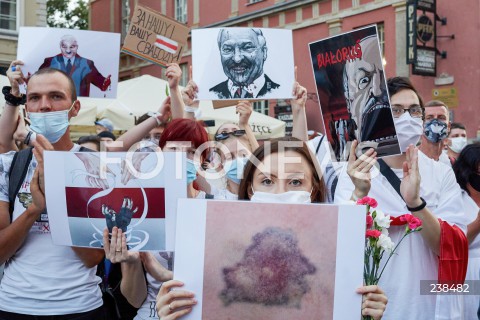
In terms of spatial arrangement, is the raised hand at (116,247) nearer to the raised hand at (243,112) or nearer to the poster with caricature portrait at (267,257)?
the poster with caricature portrait at (267,257)

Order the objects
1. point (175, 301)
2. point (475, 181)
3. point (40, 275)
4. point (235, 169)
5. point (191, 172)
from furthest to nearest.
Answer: point (475, 181)
point (235, 169)
point (191, 172)
point (40, 275)
point (175, 301)

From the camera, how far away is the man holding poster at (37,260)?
2621mm

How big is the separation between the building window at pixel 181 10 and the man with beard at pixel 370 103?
2280 cm

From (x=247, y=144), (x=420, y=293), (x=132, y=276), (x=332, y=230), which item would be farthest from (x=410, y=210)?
(x=247, y=144)

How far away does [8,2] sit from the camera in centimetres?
2064

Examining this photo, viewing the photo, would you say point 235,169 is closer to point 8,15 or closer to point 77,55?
point 77,55

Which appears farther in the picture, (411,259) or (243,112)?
(243,112)

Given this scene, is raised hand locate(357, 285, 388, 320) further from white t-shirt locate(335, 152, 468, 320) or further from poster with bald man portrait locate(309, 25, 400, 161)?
poster with bald man portrait locate(309, 25, 400, 161)

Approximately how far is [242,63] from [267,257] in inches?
105

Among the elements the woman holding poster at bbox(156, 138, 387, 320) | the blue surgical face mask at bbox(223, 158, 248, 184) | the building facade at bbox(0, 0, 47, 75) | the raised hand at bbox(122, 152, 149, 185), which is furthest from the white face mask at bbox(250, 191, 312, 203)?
the building facade at bbox(0, 0, 47, 75)

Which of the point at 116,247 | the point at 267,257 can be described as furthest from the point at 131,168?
the point at 267,257

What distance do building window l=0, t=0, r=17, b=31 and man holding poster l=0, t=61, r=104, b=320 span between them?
1920 cm

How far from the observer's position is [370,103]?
301 cm

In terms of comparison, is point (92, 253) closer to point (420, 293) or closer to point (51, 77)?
point (51, 77)
